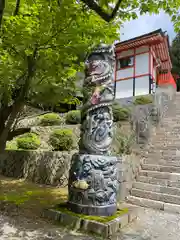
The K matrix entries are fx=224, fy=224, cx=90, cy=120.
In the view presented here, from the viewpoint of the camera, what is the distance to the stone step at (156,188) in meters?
5.89

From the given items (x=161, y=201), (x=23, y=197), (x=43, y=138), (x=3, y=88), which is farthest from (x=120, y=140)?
(x=43, y=138)

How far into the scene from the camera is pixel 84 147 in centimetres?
467

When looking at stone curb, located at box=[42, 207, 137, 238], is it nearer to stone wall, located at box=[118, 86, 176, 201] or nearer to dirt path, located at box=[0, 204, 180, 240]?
dirt path, located at box=[0, 204, 180, 240]

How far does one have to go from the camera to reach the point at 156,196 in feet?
19.5

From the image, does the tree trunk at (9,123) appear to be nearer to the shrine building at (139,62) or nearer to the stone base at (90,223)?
the stone base at (90,223)

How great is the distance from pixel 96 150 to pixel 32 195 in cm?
304

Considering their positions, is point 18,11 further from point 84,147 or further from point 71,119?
point 71,119

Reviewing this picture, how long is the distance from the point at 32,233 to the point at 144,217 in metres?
2.54

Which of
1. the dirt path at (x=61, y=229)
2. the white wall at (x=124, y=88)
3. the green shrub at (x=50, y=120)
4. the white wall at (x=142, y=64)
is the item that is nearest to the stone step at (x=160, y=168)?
the dirt path at (x=61, y=229)

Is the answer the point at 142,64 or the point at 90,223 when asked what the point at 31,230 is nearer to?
the point at 90,223

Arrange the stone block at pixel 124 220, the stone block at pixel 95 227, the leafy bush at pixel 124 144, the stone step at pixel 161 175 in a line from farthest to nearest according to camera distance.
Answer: the leafy bush at pixel 124 144 → the stone step at pixel 161 175 → the stone block at pixel 124 220 → the stone block at pixel 95 227

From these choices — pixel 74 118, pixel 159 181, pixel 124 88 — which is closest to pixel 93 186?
pixel 159 181

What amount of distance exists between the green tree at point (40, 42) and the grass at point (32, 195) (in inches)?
63.5

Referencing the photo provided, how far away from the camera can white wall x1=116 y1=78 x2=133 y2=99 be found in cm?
1666
